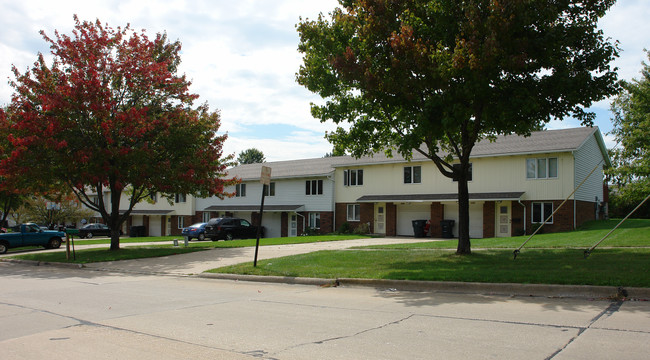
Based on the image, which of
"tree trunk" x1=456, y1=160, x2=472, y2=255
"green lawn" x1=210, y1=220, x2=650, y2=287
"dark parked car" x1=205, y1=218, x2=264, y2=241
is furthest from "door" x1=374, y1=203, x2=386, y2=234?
"tree trunk" x1=456, y1=160, x2=472, y2=255

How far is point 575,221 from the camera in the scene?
2833 centimetres

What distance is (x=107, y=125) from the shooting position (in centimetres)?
2005

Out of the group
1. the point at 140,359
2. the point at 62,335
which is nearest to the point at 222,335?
the point at 140,359

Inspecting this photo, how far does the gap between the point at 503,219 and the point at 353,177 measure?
11.8 metres

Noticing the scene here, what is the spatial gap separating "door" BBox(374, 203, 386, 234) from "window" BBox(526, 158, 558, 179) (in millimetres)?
10437

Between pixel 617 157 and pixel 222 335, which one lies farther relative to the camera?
pixel 617 157

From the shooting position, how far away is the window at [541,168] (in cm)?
2898

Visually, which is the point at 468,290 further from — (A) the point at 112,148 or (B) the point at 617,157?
(B) the point at 617,157

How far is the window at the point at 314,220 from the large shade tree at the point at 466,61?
2483cm

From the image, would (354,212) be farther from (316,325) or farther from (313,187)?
(316,325)

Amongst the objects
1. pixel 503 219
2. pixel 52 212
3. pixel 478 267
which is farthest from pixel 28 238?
pixel 52 212

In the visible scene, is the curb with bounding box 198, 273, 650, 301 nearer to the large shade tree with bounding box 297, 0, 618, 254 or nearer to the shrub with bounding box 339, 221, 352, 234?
the large shade tree with bounding box 297, 0, 618, 254

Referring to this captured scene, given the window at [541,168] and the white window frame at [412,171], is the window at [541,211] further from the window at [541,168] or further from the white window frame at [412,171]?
the white window frame at [412,171]

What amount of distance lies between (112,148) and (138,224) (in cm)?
3731
